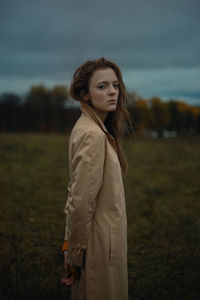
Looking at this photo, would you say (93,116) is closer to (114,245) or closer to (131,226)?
(114,245)

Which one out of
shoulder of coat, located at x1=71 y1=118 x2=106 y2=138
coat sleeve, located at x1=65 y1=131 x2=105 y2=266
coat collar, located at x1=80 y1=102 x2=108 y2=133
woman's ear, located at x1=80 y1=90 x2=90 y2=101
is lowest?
coat sleeve, located at x1=65 y1=131 x2=105 y2=266

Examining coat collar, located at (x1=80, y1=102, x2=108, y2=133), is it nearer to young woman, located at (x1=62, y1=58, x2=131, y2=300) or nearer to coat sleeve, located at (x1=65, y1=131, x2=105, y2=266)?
young woman, located at (x1=62, y1=58, x2=131, y2=300)

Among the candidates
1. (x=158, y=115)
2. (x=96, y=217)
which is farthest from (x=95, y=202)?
(x=158, y=115)

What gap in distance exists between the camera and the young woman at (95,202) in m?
1.72

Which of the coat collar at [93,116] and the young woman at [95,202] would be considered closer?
the young woman at [95,202]

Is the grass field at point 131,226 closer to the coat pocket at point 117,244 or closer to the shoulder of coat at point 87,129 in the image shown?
the coat pocket at point 117,244

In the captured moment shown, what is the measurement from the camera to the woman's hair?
6.55 feet

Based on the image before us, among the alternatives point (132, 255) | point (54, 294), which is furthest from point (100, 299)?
point (132, 255)

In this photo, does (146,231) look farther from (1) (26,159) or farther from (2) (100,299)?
(1) (26,159)

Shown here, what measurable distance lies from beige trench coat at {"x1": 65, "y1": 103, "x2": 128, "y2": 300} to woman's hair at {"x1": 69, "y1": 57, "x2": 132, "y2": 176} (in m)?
0.31

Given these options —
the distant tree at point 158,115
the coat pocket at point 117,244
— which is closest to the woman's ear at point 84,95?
the coat pocket at point 117,244

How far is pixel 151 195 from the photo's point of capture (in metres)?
6.65

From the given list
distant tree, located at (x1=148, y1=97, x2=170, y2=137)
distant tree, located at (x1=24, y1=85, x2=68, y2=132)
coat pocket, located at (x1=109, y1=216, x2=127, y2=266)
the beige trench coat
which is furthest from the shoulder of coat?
distant tree, located at (x1=24, y1=85, x2=68, y2=132)

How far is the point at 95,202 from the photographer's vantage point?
5.87 ft
